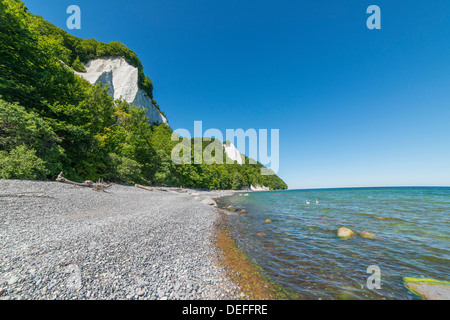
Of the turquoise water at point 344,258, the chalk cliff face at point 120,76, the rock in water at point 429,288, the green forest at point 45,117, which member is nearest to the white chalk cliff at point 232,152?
the chalk cliff face at point 120,76

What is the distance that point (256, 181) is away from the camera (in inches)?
5010

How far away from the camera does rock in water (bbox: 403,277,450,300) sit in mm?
5008

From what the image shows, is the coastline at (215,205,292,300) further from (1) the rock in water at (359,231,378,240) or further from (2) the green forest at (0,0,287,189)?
(2) the green forest at (0,0,287,189)

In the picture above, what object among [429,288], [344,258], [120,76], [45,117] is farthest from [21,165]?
[120,76]

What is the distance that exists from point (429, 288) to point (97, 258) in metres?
11.2

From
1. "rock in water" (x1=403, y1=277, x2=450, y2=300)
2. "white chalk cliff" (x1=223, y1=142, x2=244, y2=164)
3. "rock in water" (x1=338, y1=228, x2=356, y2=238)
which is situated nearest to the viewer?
"rock in water" (x1=403, y1=277, x2=450, y2=300)

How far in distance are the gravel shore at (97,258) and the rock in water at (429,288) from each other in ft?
20.4

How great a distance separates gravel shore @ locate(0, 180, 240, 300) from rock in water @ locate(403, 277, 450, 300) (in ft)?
20.4

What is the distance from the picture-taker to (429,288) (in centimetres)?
537

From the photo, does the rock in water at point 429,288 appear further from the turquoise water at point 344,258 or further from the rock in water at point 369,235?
the rock in water at point 369,235

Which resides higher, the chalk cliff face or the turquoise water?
the chalk cliff face

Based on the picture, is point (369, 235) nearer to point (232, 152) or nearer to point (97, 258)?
point (97, 258)

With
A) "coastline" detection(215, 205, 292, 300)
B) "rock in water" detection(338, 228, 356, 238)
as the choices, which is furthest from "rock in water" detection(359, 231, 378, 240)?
"coastline" detection(215, 205, 292, 300)
